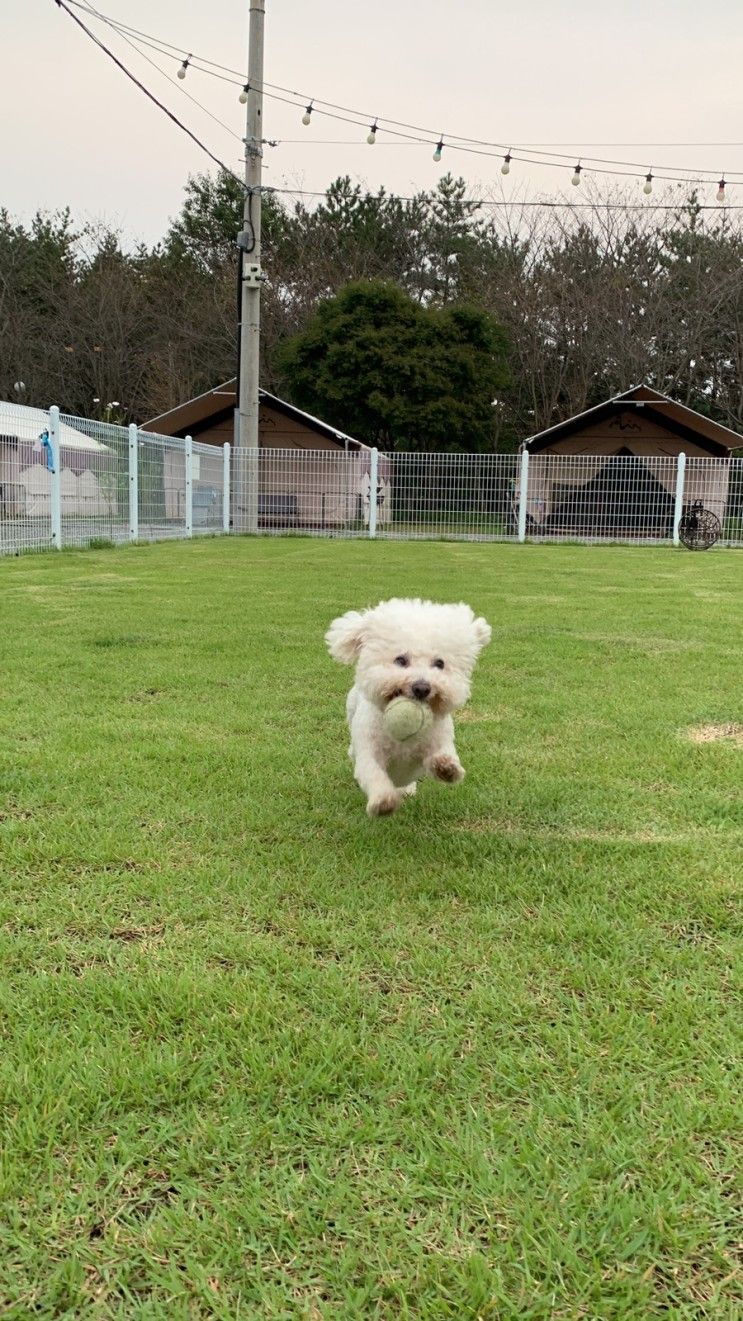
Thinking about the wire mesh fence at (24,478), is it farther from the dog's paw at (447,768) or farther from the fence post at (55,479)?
the dog's paw at (447,768)

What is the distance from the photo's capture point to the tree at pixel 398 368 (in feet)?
72.9

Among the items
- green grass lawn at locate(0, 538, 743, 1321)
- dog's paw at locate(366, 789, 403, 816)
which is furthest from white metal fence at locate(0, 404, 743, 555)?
dog's paw at locate(366, 789, 403, 816)

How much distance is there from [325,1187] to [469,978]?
20.9 inches

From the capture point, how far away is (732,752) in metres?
2.89

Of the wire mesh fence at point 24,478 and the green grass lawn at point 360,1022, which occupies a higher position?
the wire mesh fence at point 24,478

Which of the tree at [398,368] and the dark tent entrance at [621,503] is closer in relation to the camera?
the dark tent entrance at [621,503]

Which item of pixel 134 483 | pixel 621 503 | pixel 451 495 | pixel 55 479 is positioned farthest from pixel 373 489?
pixel 55 479

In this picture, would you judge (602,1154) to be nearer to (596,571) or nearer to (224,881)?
(224,881)

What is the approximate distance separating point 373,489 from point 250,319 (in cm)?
373

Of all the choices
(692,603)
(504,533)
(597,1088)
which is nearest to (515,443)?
(504,533)

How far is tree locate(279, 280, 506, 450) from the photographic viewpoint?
2222 centimetres

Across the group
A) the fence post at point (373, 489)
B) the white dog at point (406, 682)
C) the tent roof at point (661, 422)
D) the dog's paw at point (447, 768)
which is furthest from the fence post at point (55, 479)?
the tent roof at point (661, 422)

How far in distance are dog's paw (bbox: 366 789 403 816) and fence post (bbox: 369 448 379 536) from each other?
1439 centimetres

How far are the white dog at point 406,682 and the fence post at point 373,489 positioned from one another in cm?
1402
